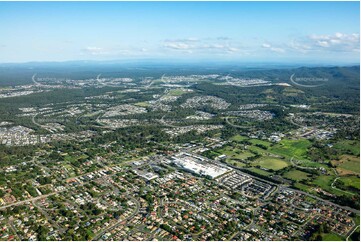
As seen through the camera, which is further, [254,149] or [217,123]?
[217,123]

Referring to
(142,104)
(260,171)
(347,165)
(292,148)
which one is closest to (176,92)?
(142,104)

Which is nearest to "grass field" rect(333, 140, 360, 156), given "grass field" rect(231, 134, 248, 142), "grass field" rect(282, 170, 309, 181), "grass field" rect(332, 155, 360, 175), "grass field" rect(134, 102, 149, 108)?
"grass field" rect(332, 155, 360, 175)

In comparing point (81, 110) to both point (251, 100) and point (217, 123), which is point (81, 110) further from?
point (251, 100)

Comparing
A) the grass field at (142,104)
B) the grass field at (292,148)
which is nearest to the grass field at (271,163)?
→ the grass field at (292,148)

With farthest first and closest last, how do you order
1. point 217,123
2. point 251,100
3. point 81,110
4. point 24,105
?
point 251,100
point 24,105
point 81,110
point 217,123

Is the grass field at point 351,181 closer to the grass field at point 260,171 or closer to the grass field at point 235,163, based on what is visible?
the grass field at point 260,171

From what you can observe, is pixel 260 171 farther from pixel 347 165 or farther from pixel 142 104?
pixel 142 104

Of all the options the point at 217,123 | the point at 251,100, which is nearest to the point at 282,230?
the point at 217,123
